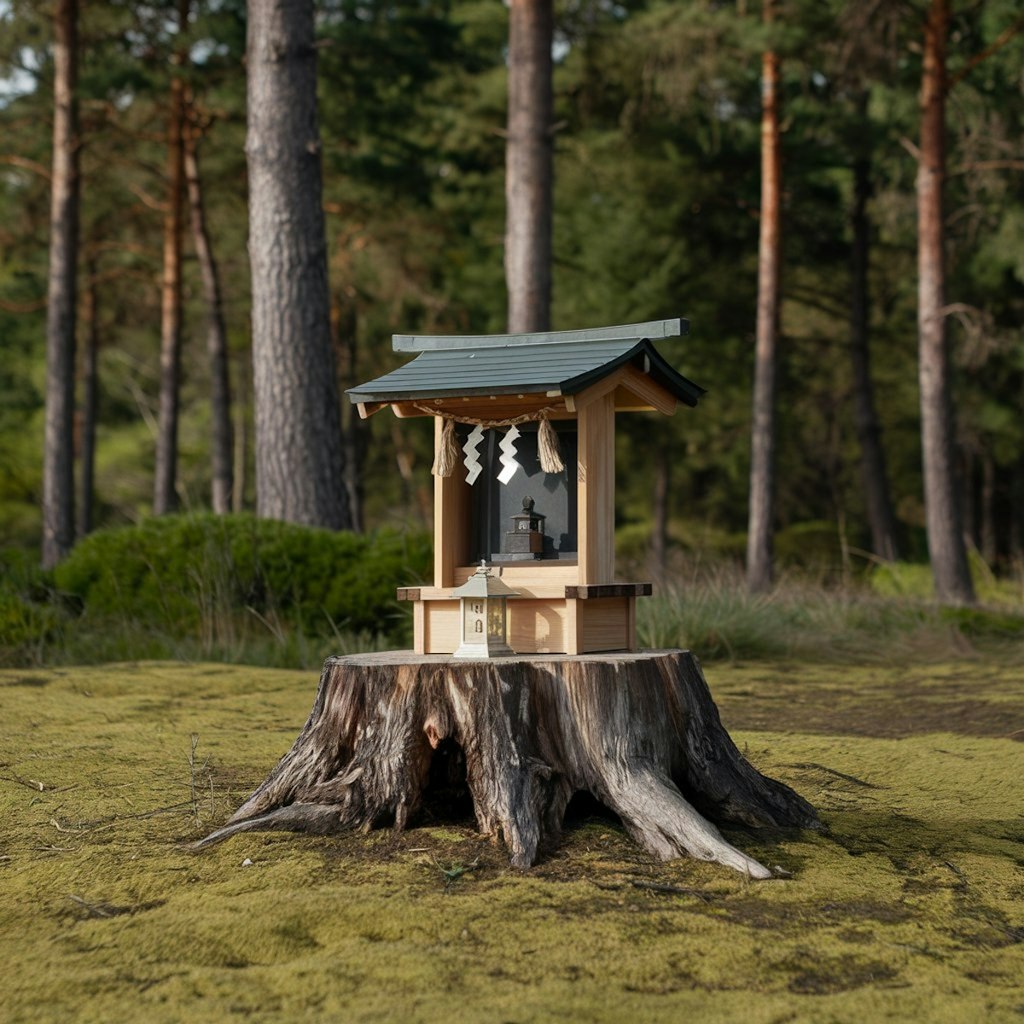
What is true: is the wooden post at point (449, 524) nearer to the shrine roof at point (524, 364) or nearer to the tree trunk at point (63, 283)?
the shrine roof at point (524, 364)

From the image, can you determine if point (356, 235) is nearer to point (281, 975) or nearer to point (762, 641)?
point (762, 641)

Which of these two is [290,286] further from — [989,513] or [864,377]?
[989,513]

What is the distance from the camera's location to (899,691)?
7930mm

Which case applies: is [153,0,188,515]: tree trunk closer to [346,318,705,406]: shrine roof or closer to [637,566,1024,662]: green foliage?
[637,566,1024,662]: green foliage

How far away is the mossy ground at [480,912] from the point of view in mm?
2768

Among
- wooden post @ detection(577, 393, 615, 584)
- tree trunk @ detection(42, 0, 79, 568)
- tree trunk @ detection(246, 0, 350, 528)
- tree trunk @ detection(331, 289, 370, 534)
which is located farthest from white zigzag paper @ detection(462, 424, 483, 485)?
tree trunk @ detection(331, 289, 370, 534)

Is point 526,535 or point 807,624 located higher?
point 526,535

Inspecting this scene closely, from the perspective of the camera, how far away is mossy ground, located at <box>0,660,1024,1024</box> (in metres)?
2.77

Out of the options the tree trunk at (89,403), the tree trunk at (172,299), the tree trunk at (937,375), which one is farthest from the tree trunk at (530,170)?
the tree trunk at (89,403)

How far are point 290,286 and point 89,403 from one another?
54.7 feet

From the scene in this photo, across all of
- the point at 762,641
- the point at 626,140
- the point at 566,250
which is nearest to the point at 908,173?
the point at 626,140

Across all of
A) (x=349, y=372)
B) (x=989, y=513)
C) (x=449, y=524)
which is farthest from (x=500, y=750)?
(x=989, y=513)

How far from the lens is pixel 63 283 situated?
17.5 meters

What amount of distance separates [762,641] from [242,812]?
5.84 meters
